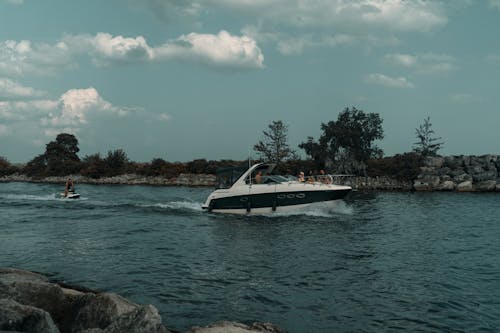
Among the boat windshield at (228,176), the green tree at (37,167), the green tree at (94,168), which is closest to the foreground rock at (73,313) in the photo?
the boat windshield at (228,176)

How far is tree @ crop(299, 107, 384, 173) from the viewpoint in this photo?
Answer: 71688mm

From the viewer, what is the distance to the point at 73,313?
8.53 m

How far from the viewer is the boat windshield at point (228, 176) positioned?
102 ft

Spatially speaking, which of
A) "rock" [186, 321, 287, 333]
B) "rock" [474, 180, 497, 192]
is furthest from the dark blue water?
"rock" [474, 180, 497, 192]

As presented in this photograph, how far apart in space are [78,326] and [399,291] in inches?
345

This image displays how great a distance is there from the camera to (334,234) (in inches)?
878

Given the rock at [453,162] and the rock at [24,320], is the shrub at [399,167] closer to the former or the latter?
the rock at [453,162]

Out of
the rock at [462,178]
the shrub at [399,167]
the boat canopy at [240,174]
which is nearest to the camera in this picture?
the boat canopy at [240,174]

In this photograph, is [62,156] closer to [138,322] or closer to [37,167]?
[37,167]

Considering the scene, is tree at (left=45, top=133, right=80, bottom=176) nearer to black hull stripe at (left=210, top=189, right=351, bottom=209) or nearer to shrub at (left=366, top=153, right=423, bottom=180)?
shrub at (left=366, top=153, right=423, bottom=180)

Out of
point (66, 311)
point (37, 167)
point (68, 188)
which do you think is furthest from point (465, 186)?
point (37, 167)

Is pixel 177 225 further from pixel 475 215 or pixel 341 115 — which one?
pixel 341 115

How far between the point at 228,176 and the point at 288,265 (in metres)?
16.2

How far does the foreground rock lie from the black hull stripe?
2054cm
